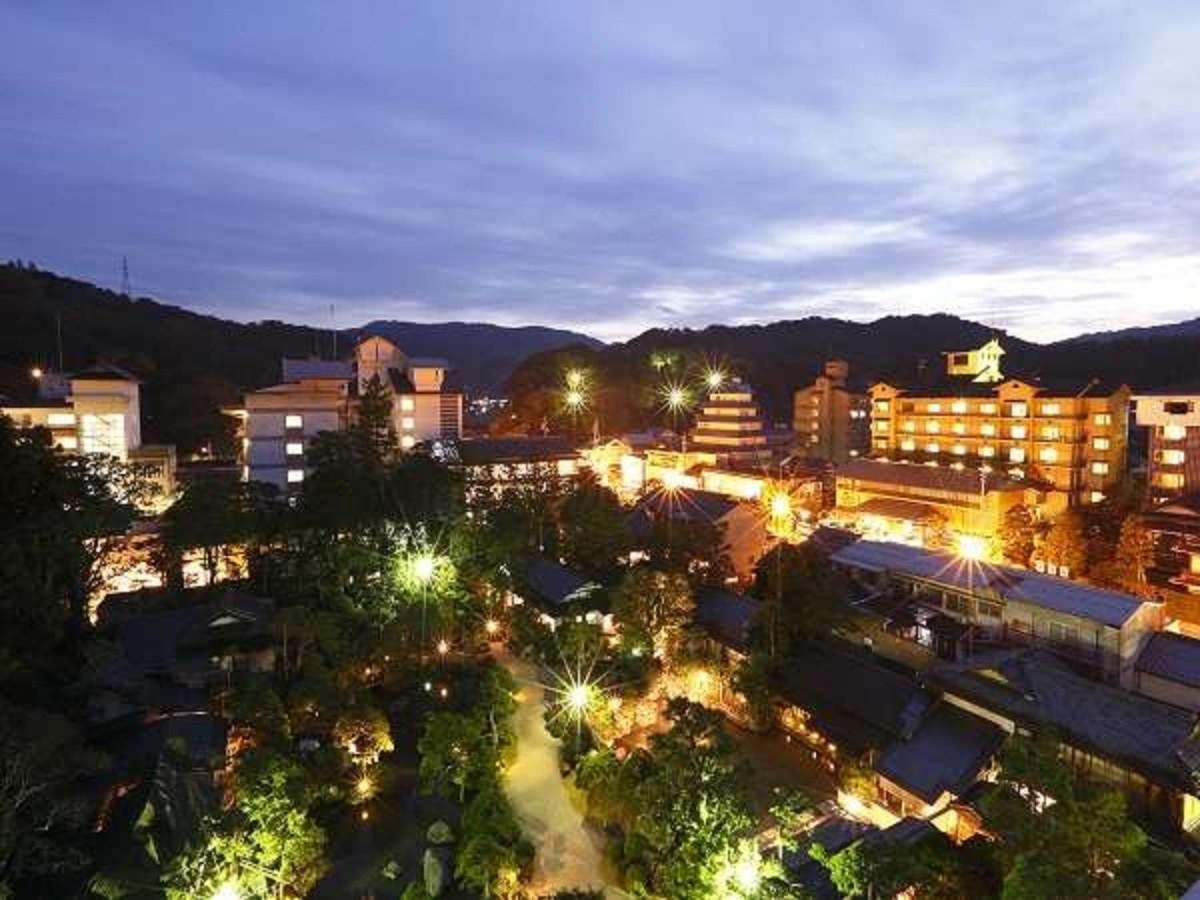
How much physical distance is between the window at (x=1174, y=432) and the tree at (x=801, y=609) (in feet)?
85.8

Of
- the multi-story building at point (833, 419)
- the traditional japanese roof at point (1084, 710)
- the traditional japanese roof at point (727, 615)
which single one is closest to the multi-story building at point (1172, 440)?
the multi-story building at point (833, 419)

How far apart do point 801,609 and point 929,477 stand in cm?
2116

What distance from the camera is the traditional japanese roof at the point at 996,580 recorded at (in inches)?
866

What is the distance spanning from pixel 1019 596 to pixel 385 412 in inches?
1201

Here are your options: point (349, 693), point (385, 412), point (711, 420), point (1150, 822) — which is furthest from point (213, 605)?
point (711, 420)

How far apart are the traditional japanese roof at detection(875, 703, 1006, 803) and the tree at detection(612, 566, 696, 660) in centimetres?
759

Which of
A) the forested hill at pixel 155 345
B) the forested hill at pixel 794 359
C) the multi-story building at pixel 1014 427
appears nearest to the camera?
the multi-story building at pixel 1014 427

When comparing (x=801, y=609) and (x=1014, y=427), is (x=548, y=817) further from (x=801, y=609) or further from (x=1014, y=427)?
(x=1014, y=427)

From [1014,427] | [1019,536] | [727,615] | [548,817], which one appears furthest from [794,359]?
[548,817]

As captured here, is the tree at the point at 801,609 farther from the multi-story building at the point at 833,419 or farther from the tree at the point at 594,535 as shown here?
the multi-story building at the point at 833,419

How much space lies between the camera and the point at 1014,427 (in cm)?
4494

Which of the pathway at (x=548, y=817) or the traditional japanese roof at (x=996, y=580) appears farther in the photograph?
the traditional japanese roof at (x=996, y=580)

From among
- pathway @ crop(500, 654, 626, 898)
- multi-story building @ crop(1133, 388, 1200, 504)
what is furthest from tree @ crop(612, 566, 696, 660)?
multi-story building @ crop(1133, 388, 1200, 504)

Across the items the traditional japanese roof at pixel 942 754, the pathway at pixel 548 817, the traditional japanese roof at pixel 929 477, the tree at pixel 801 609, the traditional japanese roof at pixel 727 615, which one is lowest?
the pathway at pixel 548 817
